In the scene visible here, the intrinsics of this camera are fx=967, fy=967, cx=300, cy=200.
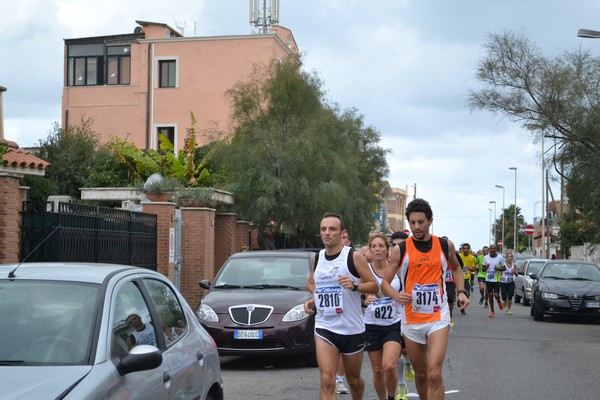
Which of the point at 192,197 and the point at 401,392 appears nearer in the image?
the point at 401,392

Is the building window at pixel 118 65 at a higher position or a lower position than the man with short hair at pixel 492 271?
higher

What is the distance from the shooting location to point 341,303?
8289 mm

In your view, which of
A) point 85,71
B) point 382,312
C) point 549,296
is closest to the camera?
point 382,312

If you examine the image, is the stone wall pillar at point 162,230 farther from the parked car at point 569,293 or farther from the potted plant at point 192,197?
the parked car at point 569,293

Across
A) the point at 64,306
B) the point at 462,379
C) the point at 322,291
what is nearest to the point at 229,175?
the point at 462,379

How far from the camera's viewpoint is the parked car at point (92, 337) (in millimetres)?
4828

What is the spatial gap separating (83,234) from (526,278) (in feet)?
67.3

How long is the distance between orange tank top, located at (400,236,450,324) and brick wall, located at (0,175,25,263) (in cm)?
733

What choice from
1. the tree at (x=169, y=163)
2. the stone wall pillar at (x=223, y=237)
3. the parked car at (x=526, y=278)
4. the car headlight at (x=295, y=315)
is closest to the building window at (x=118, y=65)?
the tree at (x=169, y=163)

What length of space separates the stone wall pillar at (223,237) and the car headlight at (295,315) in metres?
12.8

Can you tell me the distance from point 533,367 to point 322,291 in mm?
6536

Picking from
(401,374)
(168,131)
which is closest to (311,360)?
(401,374)

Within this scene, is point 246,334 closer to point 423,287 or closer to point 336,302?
point 336,302

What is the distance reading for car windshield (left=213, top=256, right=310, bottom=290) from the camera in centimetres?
1415
